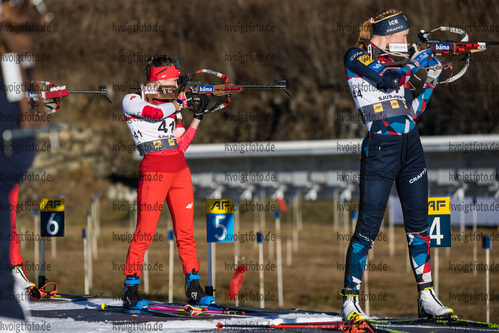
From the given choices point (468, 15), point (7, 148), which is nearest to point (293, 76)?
point (468, 15)

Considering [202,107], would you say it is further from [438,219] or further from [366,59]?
[438,219]

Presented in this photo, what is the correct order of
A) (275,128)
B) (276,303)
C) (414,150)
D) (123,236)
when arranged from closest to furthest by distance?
1. (414,150)
2. (276,303)
3. (123,236)
4. (275,128)

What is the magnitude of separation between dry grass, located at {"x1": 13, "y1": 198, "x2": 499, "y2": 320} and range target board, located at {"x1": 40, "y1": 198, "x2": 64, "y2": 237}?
3.19 meters

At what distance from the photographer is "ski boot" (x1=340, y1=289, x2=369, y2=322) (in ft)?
22.1

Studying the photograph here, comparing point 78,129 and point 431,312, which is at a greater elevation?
point 78,129

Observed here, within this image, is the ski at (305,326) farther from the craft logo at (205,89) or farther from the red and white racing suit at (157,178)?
the craft logo at (205,89)

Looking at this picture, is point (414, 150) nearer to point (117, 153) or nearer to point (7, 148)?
point (7, 148)

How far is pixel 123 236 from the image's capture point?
1017 inches

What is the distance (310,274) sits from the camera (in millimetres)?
17953

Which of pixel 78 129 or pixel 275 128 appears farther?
pixel 275 128

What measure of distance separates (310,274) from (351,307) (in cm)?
1120

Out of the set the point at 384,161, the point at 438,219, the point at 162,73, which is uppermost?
the point at 162,73

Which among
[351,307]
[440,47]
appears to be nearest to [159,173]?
[351,307]

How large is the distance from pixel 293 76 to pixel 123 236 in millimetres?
16918
